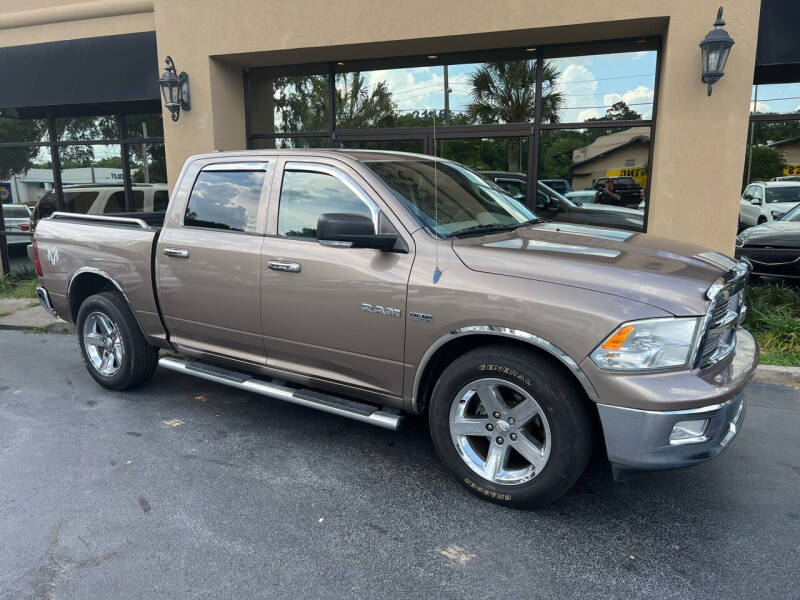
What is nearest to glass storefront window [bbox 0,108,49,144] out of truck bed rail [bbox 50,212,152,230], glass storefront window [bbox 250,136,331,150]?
glass storefront window [bbox 250,136,331,150]

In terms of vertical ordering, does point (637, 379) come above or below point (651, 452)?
above

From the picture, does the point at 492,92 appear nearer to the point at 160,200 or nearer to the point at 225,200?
the point at 225,200

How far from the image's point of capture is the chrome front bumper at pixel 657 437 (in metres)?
2.79

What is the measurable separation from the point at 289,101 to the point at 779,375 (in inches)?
302

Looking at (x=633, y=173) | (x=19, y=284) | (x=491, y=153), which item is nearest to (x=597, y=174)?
(x=633, y=173)

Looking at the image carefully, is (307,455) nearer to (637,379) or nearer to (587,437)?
(587,437)

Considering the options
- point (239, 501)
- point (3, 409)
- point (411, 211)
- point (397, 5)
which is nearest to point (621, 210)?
point (397, 5)

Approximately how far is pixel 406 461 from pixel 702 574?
5.93 feet

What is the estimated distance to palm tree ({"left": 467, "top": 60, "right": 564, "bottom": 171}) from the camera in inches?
314

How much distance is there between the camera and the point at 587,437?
3.01m

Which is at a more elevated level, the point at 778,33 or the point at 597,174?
the point at 778,33

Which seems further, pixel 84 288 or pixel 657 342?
pixel 84 288

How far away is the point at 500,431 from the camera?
3.27 metres

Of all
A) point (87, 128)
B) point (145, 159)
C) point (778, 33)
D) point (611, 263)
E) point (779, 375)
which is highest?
point (778, 33)
